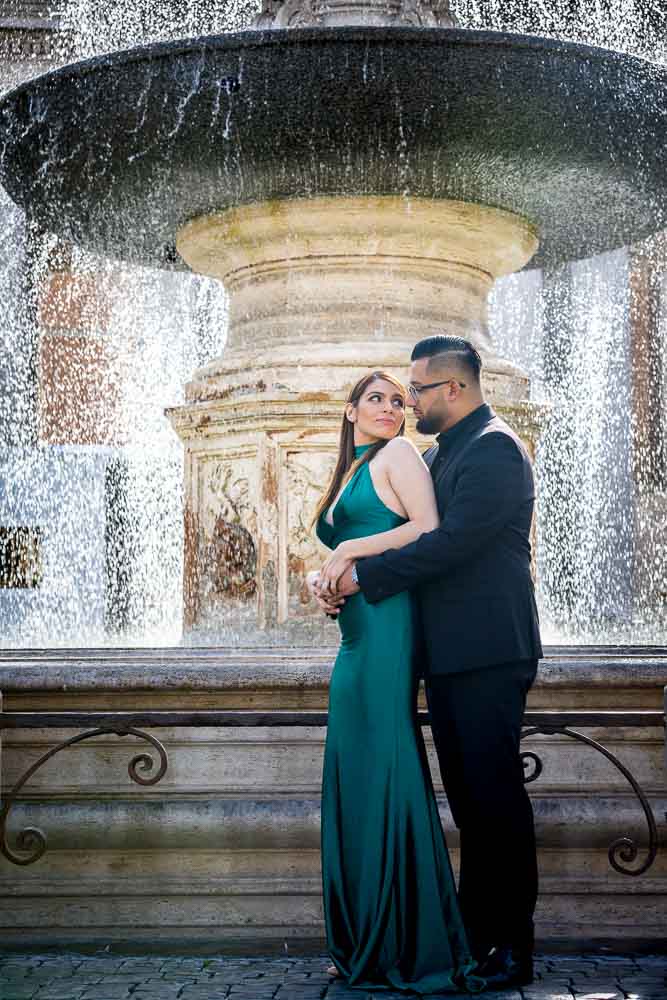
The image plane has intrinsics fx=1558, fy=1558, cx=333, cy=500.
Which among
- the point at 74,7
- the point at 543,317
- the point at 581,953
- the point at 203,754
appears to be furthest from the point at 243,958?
the point at 543,317

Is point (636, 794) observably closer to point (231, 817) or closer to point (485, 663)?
point (485, 663)

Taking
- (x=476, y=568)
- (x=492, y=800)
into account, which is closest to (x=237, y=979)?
(x=492, y=800)

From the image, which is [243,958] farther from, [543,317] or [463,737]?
[543,317]

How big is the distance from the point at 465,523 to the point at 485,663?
0.32 meters

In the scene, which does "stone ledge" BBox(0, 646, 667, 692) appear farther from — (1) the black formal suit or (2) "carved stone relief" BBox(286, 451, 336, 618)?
(2) "carved stone relief" BBox(286, 451, 336, 618)

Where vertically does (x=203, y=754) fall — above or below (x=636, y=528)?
below

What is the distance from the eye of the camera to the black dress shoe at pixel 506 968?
3.52 m

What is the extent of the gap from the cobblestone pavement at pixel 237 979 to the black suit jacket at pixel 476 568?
762 millimetres

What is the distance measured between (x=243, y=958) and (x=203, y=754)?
0.59 m

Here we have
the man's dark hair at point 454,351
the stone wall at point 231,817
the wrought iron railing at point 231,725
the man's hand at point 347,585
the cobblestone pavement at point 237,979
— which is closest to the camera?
the cobblestone pavement at point 237,979

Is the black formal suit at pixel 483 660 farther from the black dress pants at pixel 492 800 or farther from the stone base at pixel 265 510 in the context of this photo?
the stone base at pixel 265 510

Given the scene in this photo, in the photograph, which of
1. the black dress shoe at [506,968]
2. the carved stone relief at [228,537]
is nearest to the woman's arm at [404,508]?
the black dress shoe at [506,968]

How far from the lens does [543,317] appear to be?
56.5ft

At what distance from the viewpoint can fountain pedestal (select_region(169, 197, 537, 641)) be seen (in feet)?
21.2
